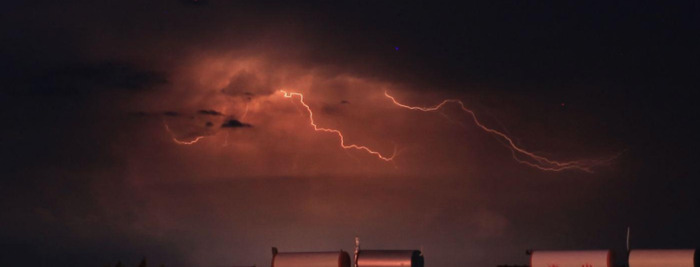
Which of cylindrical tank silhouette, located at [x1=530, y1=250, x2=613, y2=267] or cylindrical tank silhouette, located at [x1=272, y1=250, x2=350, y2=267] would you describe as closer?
cylindrical tank silhouette, located at [x1=530, y1=250, x2=613, y2=267]

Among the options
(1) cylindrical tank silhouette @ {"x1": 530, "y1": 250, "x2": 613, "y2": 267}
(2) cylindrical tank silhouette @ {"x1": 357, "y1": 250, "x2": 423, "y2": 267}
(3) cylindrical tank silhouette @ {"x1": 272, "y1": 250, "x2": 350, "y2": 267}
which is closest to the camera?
(1) cylindrical tank silhouette @ {"x1": 530, "y1": 250, "x2": 613, "y2": 267}

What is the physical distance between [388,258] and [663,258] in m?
10.9

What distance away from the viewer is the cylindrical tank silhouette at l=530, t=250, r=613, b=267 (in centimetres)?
3900

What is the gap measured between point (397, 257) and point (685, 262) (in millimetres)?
11309

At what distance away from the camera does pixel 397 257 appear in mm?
40344

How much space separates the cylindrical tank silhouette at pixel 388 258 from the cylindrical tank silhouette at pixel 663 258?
8714mm

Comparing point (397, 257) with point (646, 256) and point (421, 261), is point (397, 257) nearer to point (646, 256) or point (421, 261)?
point (421, 261)

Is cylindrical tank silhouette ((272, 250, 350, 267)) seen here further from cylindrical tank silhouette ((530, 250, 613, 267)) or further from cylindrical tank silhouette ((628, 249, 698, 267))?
cylindrical tank silhouette ((628, 249, 698, 267))

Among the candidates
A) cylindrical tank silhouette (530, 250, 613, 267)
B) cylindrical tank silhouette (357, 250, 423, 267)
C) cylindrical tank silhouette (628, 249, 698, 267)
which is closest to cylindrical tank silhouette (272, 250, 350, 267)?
cylindrical tank silhouette (357, 250, 423, 267)

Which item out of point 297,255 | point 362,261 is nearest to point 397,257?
point 362,261

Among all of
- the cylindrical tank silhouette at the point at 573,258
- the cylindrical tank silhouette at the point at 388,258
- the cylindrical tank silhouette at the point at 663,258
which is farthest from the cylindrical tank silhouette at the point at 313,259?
the cylindrical tank silhouette at the point at 663,258

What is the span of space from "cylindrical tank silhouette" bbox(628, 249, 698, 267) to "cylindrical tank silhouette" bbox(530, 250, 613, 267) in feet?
3.30

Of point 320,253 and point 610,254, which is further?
point 320,253

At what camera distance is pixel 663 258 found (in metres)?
38.0
